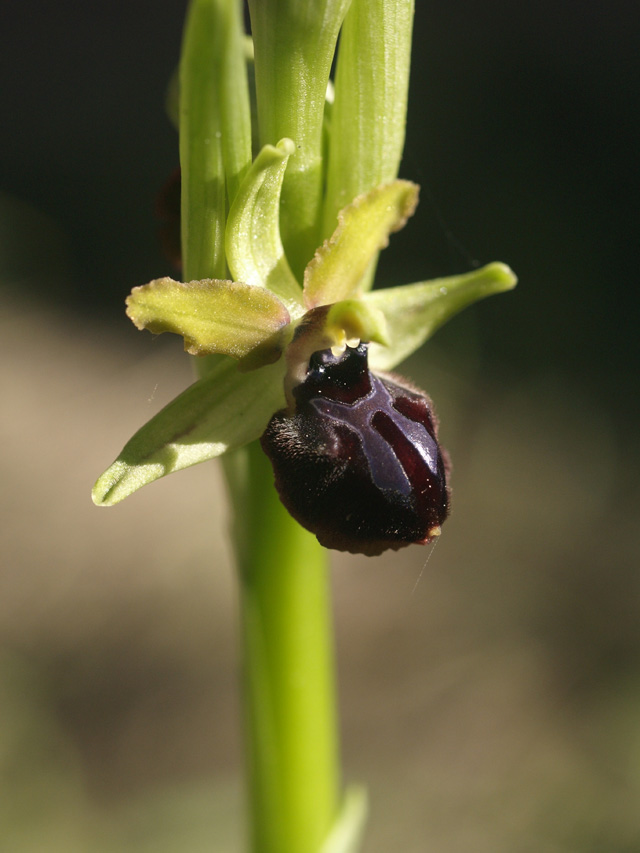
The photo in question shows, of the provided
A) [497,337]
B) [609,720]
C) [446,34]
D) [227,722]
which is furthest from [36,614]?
[446,34]

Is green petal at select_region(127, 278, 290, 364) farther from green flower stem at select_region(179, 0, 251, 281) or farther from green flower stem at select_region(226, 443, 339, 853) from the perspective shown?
green flower stem at select_region(226, 443, 339, 853)

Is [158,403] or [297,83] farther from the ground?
[297,83]

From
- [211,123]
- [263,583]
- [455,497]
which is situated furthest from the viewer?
[455,497]

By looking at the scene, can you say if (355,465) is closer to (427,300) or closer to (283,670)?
(427,300)

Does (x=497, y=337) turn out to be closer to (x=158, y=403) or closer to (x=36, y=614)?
(x=158, y=403)

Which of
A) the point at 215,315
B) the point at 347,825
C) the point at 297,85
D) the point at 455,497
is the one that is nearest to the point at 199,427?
the point at 215,315

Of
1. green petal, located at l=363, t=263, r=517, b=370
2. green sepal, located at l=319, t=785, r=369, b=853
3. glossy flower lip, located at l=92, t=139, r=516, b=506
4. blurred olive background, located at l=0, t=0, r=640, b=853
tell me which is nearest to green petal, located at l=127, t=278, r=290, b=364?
glossy flower lip, located at l=92, t=139, r=516, b=506

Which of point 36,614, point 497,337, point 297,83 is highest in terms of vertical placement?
point 297,83
